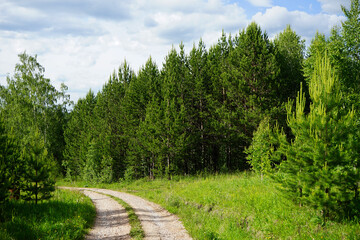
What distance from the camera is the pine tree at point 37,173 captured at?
14.7 metres

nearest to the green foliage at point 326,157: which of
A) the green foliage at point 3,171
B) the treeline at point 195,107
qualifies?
the green foliage at point 3,171

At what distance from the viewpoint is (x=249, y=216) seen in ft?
40.5

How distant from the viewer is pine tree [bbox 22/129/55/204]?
14695mm

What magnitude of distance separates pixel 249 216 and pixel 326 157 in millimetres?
4943

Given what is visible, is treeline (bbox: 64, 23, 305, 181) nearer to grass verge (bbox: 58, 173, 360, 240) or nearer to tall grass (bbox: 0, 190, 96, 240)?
grass verge (bbox: 58, 173, 360, 240)

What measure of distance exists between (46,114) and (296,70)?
41.8 meters

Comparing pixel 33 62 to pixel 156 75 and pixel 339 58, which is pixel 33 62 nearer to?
pixel 156 75

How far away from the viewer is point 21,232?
10914mm

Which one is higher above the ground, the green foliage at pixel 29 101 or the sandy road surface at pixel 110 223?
the green foliage at pixel 29 101

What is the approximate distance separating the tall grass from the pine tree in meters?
0.71

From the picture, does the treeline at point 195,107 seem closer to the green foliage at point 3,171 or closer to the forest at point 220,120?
the forest at point 220,120

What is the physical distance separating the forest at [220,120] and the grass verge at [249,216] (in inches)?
35.1

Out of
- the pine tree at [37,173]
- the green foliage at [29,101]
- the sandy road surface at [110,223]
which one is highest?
the green foliage at [29,101]

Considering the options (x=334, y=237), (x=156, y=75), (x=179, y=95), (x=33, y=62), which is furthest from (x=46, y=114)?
(x=334, y=237)
